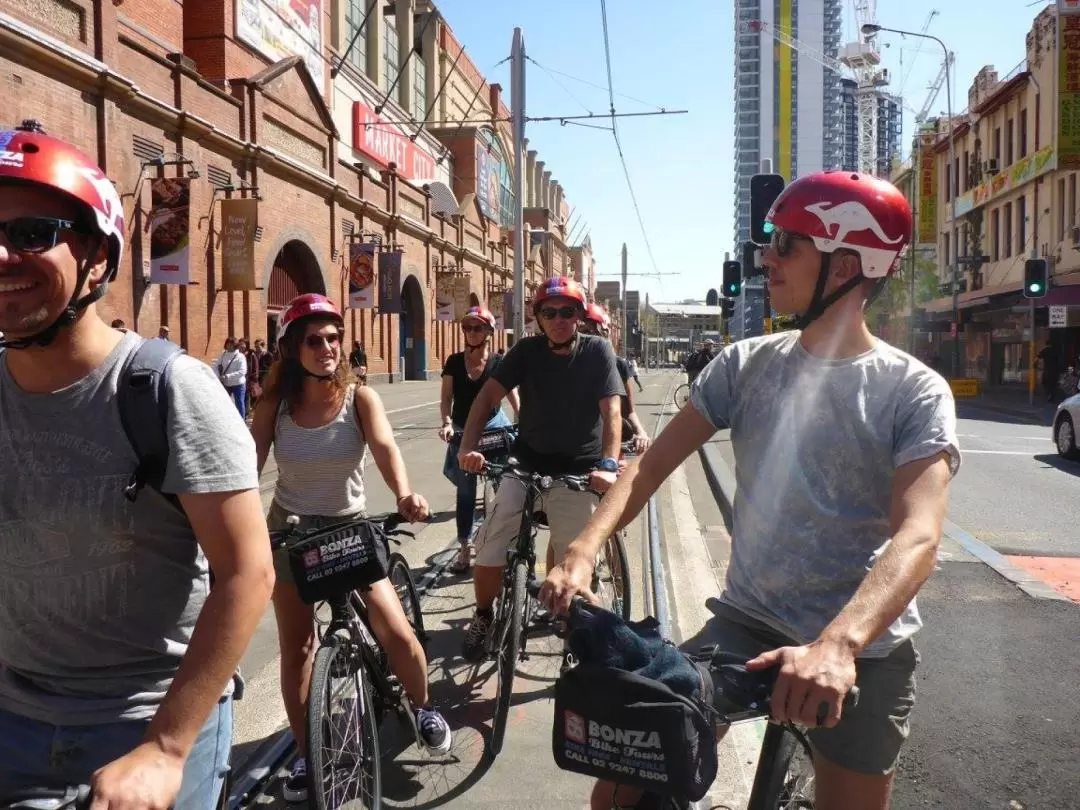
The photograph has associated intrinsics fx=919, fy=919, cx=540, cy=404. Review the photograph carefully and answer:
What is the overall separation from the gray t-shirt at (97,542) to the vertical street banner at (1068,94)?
32.0 m

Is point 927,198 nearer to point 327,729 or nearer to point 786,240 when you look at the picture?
point 786,240

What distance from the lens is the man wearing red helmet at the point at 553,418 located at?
15.6 ft

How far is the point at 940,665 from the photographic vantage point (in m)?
5.05

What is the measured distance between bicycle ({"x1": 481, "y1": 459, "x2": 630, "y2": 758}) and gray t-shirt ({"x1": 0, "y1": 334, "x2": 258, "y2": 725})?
6.64 feet

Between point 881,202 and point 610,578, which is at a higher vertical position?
point 881,202

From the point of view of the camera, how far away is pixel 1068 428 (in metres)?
14.0

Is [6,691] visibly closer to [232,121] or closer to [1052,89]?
[232,121]

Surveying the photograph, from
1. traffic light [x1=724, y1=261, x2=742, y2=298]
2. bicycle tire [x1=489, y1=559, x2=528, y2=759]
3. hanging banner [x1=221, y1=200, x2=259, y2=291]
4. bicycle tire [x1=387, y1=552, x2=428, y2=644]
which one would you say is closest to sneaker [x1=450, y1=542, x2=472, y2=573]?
bicycle tire [x1=387, y1=552, x2=428, y2=644]

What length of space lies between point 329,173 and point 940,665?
27811 mm

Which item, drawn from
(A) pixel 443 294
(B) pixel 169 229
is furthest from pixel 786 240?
(A) pixel 443 294

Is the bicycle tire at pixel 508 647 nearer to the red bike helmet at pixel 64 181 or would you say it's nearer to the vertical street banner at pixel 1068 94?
the red bike helmet at pixel 64 181

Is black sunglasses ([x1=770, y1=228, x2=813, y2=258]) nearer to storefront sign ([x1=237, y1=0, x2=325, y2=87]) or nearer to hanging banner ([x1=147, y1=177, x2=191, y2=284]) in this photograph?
hanging banner ([x1=147, y1=177, x2=191, y2=284])

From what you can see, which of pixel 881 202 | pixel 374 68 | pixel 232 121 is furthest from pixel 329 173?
pixel 881 202

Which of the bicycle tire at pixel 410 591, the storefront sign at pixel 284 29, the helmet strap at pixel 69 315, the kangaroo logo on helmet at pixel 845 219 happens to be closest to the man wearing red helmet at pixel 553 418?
the bicycle tire at pixel 410 591
